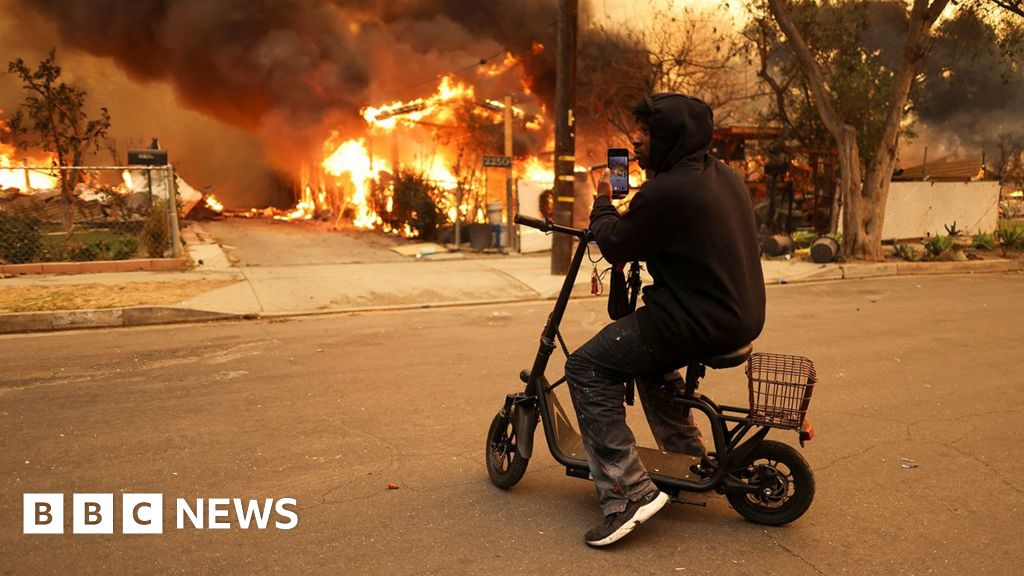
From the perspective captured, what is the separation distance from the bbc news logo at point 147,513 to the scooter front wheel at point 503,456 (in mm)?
981

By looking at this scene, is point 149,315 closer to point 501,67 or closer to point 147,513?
point 147,513

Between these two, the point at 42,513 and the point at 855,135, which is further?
the point at 855,135

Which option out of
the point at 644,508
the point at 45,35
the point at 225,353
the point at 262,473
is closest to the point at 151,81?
the point at 45,35

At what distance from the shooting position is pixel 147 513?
11.9 feet

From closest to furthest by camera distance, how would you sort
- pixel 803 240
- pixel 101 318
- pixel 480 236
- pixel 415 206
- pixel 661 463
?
pixel 661 463
pixel 101 318
pixel 480 236
pixel 803 240
pixel 415 206

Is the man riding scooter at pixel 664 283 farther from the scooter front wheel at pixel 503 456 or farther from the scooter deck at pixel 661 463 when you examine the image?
the scooter front wheel at pixel 503 456

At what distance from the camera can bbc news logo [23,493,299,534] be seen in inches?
137

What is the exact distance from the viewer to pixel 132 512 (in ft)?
11.9

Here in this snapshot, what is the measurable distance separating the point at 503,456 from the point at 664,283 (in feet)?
4.38

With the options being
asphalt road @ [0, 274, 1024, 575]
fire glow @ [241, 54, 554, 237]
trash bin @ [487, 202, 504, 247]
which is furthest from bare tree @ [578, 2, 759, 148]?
asphalt road @ [0, 274, 1024, 575]

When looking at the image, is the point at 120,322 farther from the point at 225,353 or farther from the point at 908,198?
the point at 908,198

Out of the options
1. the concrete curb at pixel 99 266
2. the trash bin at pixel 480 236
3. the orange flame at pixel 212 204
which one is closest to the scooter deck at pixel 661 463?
the concrete curb at pixel 99 266

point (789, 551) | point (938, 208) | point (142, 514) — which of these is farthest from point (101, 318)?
point (938, 208)

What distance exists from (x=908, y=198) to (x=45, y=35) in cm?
2320
